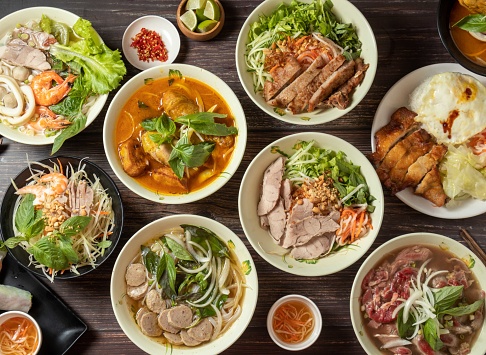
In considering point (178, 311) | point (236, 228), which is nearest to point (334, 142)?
point (236, 228)

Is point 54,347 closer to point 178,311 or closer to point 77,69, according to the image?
point 178,311

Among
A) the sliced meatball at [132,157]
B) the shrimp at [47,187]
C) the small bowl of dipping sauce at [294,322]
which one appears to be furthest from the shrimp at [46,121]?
the small bowl of dipping sauce at [294,322]

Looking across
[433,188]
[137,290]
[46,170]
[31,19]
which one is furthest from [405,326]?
[31,19]

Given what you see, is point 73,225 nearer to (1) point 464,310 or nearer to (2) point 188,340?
(2) point 188,340

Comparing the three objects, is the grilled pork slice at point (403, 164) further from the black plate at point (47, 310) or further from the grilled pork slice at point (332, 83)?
the black plate at point (47, 310)

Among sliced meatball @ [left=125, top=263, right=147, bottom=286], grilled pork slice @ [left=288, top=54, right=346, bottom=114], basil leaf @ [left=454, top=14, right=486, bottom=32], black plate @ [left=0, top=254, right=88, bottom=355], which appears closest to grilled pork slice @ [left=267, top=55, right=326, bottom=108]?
grilled pork slice @ [left=288, top=54, right=346, bottom=114]
